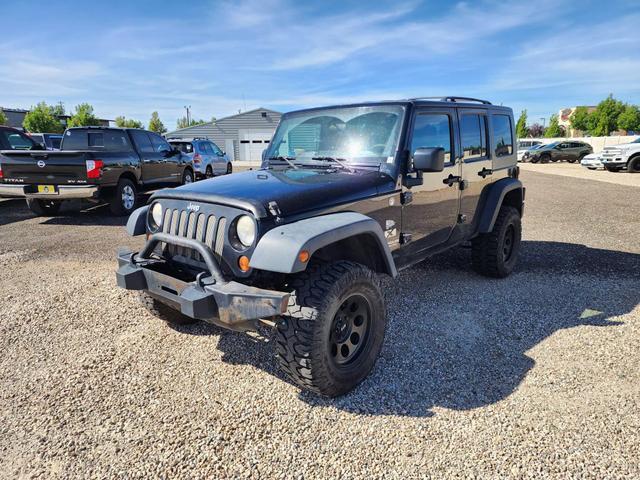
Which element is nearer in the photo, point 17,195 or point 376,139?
point 376,139

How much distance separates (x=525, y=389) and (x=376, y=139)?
2119 millimetres

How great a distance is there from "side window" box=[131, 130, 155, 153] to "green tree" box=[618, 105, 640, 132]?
64104 millimetres

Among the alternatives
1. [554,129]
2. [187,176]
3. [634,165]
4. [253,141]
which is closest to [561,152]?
[634,165]

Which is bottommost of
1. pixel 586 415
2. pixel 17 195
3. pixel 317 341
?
pixel 586 415

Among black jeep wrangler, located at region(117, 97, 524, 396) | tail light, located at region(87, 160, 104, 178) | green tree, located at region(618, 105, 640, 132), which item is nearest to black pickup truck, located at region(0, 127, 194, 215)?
tail light, located at region(87, 160, 104, 178)

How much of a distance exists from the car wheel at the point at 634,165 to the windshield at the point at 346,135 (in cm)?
1992

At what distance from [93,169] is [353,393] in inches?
282

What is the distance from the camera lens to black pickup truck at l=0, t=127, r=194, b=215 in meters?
7.92

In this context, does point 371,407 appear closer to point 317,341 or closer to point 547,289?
point 317,341

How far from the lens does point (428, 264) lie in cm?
564

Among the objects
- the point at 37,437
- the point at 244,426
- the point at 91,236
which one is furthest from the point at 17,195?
the point at 244,426

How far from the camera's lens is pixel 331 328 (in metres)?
2.67

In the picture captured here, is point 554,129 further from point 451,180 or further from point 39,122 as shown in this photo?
point 451,180

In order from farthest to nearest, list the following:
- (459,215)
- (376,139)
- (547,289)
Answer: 1. (547,289)
2. (459,215)
3. (376,139)
